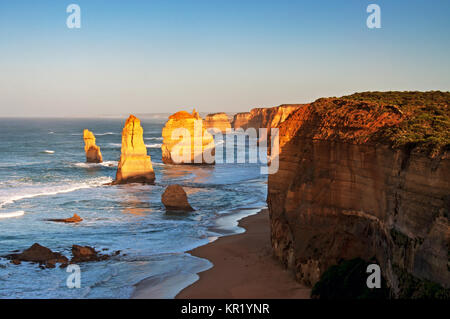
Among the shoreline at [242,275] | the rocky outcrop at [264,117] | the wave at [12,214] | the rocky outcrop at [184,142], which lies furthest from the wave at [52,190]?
the rocky outcrop at [264,117]

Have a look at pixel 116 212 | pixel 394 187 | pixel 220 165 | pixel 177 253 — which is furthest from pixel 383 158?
pixel 220 165

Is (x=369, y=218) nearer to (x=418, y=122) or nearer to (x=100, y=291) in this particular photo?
(x=418, y=122)

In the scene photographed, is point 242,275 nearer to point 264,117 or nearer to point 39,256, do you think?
point 39,256

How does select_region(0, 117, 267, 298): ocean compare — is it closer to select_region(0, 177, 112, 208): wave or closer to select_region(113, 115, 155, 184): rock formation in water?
select_region(0, 177, 112, 208): wave

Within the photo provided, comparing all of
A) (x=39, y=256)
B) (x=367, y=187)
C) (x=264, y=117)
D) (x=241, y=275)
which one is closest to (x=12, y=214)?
(x=39, y=256)

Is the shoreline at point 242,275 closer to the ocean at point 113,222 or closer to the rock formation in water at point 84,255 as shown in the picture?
the ocean at point 113,222

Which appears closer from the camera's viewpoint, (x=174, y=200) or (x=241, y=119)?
(x=174, y=200)

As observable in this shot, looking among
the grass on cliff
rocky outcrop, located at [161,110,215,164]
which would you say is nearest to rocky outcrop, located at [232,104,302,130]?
rocky outcrop, located at [161,110,215,164]

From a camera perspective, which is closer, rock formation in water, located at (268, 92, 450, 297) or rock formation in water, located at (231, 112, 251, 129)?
rock formation in water, located at (268, 92, 450, 297)
